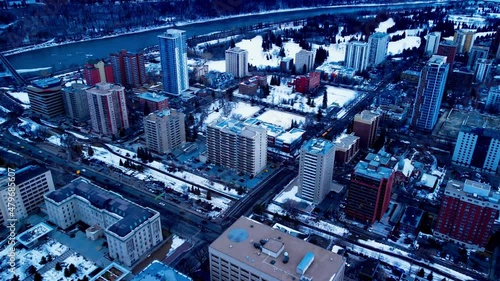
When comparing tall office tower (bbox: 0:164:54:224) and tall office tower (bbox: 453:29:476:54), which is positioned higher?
tall office tower (bbox: 453:29:476:54)

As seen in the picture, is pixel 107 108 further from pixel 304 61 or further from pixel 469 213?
pixel 304 61

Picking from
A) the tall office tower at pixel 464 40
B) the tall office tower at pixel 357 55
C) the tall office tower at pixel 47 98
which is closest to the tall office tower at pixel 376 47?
the tall office tower at pixel 357 55

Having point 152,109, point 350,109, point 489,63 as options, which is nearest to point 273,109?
point 350,109

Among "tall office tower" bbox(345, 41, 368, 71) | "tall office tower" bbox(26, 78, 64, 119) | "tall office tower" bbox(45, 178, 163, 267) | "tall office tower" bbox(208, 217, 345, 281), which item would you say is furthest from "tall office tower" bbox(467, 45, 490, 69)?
"tall office tower" bbox(26, 78, 64, 119)

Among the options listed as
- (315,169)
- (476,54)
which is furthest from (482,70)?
(315,169)

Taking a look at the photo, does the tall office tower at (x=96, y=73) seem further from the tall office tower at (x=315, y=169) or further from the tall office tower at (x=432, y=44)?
the tall office tower at (x=432, y=44)

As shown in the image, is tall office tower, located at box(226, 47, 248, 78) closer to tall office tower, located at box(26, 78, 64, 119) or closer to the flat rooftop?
tall office tower, located at box(26, 78, 64, 119)
